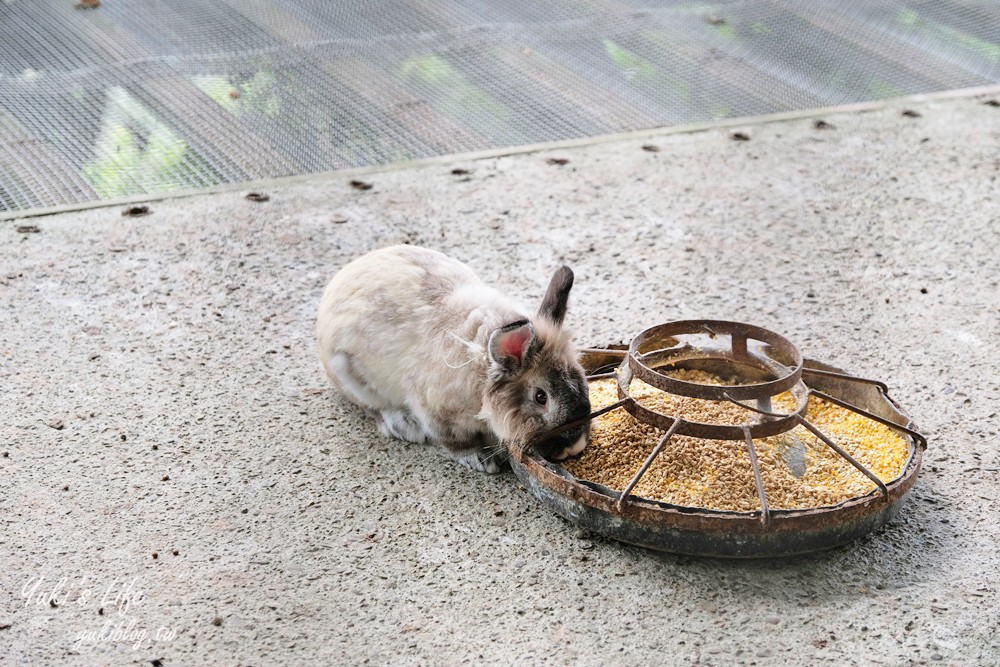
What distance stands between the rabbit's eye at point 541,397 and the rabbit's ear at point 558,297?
23 centimetres

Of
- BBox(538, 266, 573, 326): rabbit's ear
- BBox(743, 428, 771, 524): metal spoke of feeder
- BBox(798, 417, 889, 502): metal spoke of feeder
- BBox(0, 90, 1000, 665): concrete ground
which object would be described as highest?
BBox(538, 266, 573, 326): rabbit's ear

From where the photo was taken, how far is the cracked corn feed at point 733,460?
3141 millimetres

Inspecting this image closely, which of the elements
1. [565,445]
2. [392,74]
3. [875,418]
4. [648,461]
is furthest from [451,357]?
[392,74]

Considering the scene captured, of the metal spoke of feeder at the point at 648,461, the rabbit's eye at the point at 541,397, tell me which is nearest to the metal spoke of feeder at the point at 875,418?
the metal spoke of feeder at the point at 648,461

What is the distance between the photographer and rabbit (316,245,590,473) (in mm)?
3285

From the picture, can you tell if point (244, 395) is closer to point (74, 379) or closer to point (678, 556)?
point (74, 379)

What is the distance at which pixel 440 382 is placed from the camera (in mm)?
3527

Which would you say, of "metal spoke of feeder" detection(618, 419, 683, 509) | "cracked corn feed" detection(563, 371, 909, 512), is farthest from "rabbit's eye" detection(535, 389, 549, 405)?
"metal spoke of feeder" detection(618, 419, 683, 509)

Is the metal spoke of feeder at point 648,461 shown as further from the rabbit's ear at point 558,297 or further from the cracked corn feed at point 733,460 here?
the rabbit's ear at point 558,297

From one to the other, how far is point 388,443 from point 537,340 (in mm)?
800

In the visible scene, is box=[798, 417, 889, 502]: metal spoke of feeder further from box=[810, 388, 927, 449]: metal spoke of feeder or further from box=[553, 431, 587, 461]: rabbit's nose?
box=[553, 431, 587, 461]: rabbit's nose

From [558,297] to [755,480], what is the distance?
823 millimetres

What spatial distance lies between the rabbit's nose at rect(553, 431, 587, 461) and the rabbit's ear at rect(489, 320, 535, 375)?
0.29 m

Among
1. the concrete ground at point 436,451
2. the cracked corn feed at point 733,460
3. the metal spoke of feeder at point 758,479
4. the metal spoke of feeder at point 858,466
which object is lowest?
the concrete ground at point 436,451
